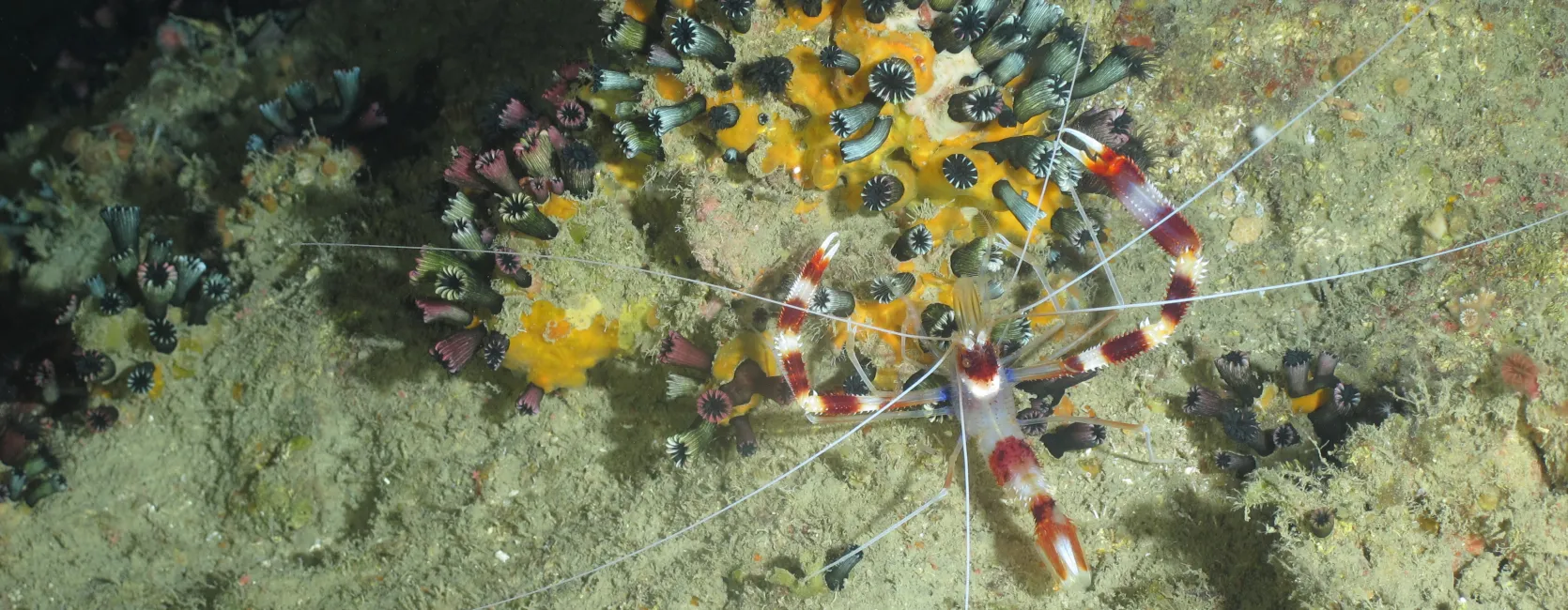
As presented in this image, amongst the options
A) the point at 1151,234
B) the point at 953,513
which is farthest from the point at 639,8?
the point at 953,513

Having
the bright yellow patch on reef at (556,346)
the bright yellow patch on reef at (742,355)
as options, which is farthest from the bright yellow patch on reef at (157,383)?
the bright yellow patch on reef at (742,355)

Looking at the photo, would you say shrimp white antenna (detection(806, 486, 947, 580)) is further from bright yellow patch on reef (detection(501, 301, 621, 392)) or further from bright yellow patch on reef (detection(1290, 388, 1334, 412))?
bright yellow patch on reef (detection(1290, 388, 1334, 412))

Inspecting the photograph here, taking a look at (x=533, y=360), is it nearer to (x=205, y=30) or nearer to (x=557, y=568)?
(x=557, y=568)

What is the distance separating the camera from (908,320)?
4.32 metres

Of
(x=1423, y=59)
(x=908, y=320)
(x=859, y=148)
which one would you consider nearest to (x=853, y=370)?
(x=908, y=320)

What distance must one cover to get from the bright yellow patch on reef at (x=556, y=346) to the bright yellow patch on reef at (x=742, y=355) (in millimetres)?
636

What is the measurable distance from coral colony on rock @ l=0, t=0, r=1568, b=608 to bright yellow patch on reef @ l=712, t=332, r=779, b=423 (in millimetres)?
15

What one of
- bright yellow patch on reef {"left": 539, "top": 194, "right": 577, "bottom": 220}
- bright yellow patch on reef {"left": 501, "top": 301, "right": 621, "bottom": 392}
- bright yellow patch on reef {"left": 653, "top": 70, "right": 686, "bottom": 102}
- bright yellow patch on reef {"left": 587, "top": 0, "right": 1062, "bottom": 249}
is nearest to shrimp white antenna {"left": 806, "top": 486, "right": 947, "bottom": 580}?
bright yellow patch on reef {"left": 587, "top": 0, "right": 1062, "bottom": 249}

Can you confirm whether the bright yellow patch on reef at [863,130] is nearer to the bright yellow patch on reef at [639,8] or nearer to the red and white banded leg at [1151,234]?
the bright yellow patch on reef at [639,8]

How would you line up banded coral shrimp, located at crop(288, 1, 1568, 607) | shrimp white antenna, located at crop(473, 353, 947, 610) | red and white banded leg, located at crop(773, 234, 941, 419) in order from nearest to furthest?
red and white banded leg, located at crop(773, 234, 941, 419)
shrimp white antenna, located at crop(473, 353, 947, 610)
banded coral shrimp, located at crop(288, 1, 1568, 607)

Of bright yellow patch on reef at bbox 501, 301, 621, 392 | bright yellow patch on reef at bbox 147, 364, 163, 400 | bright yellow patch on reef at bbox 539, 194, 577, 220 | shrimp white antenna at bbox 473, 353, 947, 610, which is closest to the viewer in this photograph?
shrimp white antenna at bbox 473, 353, 947, 610

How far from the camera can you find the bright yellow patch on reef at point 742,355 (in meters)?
4.25

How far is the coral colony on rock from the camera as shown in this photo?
3.95 m

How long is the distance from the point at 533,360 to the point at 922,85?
Answer: 2.64 m
